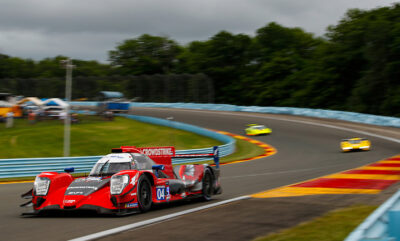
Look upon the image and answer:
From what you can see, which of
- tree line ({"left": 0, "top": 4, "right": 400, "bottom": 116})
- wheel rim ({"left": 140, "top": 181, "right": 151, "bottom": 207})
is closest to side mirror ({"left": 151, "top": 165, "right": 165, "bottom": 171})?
wheel rim ({"left": 140, "top": 181, "right": 151, "bottom": 207})

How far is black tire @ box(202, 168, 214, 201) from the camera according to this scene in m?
10.8

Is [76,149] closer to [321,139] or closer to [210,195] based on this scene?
[321,139]

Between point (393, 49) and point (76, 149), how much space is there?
42352 millimetres

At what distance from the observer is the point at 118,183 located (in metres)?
8.42

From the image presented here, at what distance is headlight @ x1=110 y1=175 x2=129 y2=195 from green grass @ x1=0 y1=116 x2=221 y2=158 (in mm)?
18117

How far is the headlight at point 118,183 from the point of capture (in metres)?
8.30

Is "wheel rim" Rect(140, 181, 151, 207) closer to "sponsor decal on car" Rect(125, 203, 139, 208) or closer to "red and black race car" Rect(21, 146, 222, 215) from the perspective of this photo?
"red and black race car" Rect(21, 146, 222, 215)

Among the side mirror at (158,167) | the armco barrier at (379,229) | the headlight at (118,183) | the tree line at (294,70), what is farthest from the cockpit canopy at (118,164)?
the tree line at (294,70)

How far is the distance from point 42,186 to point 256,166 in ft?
38.7

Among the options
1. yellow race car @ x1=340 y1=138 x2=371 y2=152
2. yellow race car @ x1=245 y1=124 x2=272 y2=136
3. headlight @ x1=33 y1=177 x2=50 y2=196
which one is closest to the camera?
headlight @ x1=33 y1=177 x2=50 y2=196

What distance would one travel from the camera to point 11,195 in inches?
469

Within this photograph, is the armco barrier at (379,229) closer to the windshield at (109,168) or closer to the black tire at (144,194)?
the black tire at (144,194)

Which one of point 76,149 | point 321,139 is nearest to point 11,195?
Result: point 76,149

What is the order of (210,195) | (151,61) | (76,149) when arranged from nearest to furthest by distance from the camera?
(210,195), (76,149), (151,61)
